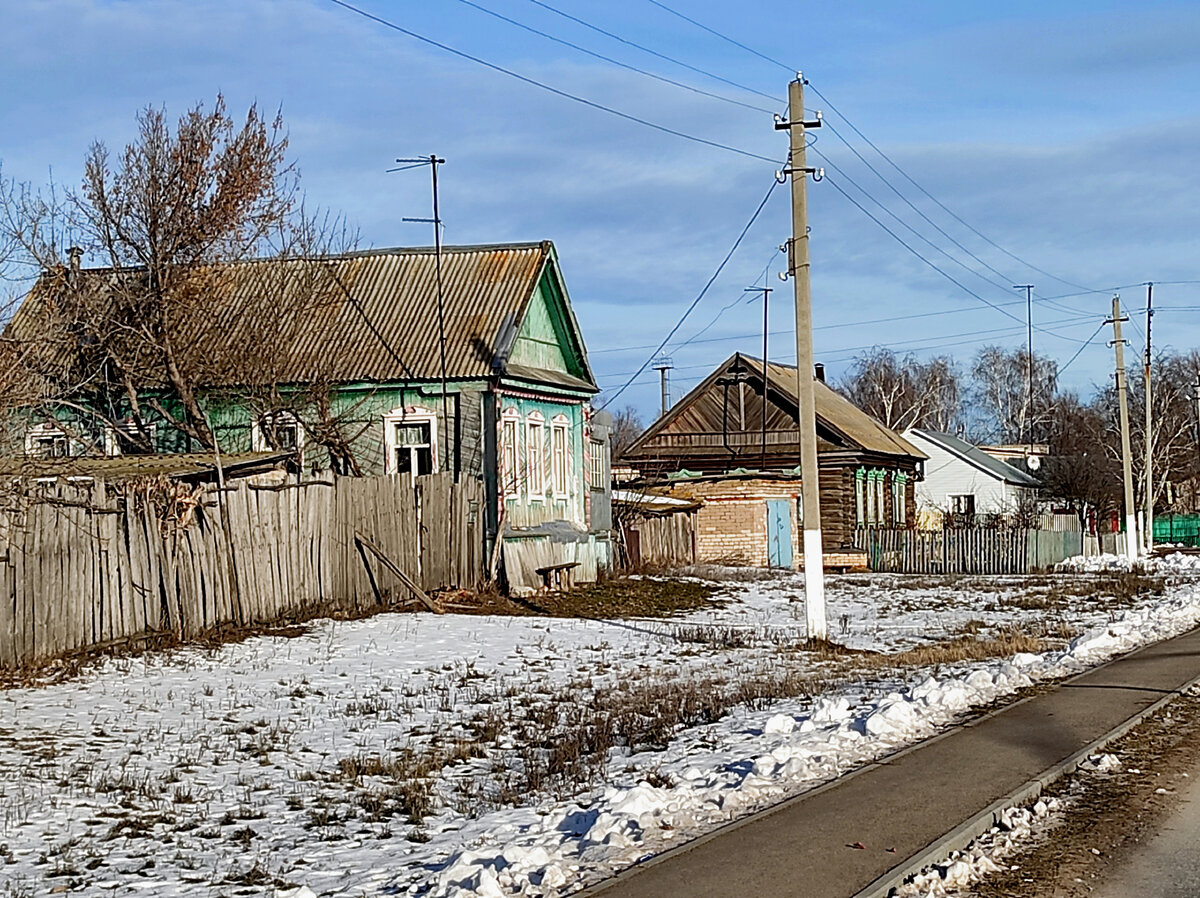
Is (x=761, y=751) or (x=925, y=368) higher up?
(x=925, y=368)

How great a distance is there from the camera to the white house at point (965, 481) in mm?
67562

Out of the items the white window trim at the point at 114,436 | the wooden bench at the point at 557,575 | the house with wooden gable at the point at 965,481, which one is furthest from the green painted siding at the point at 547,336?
the house with wooden gable at the point at 965,481

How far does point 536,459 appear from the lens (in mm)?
27781

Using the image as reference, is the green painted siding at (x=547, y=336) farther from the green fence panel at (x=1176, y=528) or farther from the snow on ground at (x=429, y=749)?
the green fence panel at (x=1176, y=528)

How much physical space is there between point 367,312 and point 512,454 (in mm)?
3999

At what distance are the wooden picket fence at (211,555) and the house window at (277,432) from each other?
3439 millimetres

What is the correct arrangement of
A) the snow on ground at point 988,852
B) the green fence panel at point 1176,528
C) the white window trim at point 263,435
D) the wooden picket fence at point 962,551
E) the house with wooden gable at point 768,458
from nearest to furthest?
the snow on ground at point 988,852 < the white window trim at point 263,435 < the house with wooden gable at point 768,458 < the wooden picket fence at point 962,551 < the green fence panel at point 1176,528

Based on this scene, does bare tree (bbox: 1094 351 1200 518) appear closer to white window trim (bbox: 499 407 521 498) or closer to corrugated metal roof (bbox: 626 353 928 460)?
corrugated metal roof (bbox: 626 353 928 460)

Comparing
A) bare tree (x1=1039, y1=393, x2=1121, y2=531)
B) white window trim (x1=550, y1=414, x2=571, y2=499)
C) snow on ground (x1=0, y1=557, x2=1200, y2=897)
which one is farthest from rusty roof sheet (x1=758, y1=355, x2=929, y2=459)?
snow on ground (x1=0, y1=557, x2=1200, y2=897)

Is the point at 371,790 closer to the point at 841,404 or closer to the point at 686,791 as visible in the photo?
the point at 686,791

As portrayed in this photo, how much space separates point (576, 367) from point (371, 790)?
67.9 ft

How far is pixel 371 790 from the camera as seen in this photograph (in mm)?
9867

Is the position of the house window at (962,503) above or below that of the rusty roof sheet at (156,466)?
below

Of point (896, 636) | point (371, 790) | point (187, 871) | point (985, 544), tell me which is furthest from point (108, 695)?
point (985, 544)
